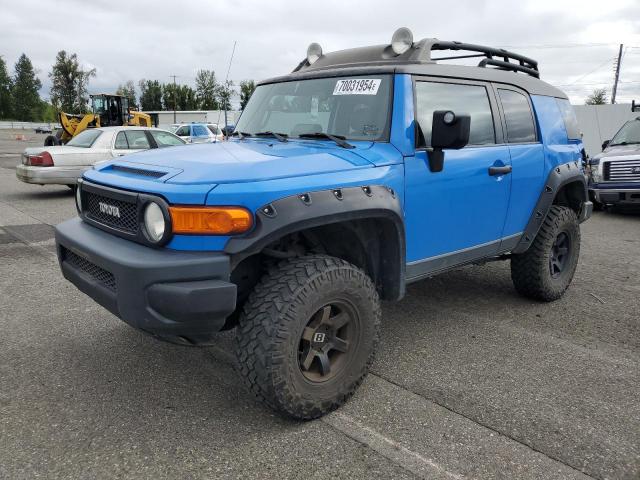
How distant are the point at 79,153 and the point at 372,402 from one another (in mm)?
9901

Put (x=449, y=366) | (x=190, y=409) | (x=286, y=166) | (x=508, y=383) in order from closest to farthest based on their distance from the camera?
1. (x=286, y=166)
2. (x=190, y=409)
3. (x=508, y=383)
4. (x=449, y=366)

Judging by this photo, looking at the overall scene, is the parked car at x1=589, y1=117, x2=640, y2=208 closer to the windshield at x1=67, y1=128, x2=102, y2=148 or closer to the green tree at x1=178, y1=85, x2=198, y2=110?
the windshield at x1=67, y1=128, x2=102, y2=148

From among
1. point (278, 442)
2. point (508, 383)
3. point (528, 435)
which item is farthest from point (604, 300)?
point (278, 442)

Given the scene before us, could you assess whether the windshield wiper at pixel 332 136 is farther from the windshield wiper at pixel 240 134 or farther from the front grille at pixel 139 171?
the front grille at pixel 139 171

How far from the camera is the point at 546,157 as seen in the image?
431 centimetres

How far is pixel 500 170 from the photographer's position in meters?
3.75

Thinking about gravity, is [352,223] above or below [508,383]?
above

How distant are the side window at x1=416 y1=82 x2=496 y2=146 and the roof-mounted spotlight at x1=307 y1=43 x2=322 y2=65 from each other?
1.28m

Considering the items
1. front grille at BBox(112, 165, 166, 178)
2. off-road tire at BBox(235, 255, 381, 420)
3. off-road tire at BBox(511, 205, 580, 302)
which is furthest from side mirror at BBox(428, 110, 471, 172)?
off-road tire at BBox(511, 205, 580, 302)

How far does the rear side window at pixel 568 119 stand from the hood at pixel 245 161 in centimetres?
255

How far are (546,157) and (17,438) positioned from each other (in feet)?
13.7

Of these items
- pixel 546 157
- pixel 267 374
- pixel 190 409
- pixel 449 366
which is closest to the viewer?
pixel 267 374

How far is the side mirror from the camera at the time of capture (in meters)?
2.93

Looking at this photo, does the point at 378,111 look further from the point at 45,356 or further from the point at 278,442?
the point at 45,356
